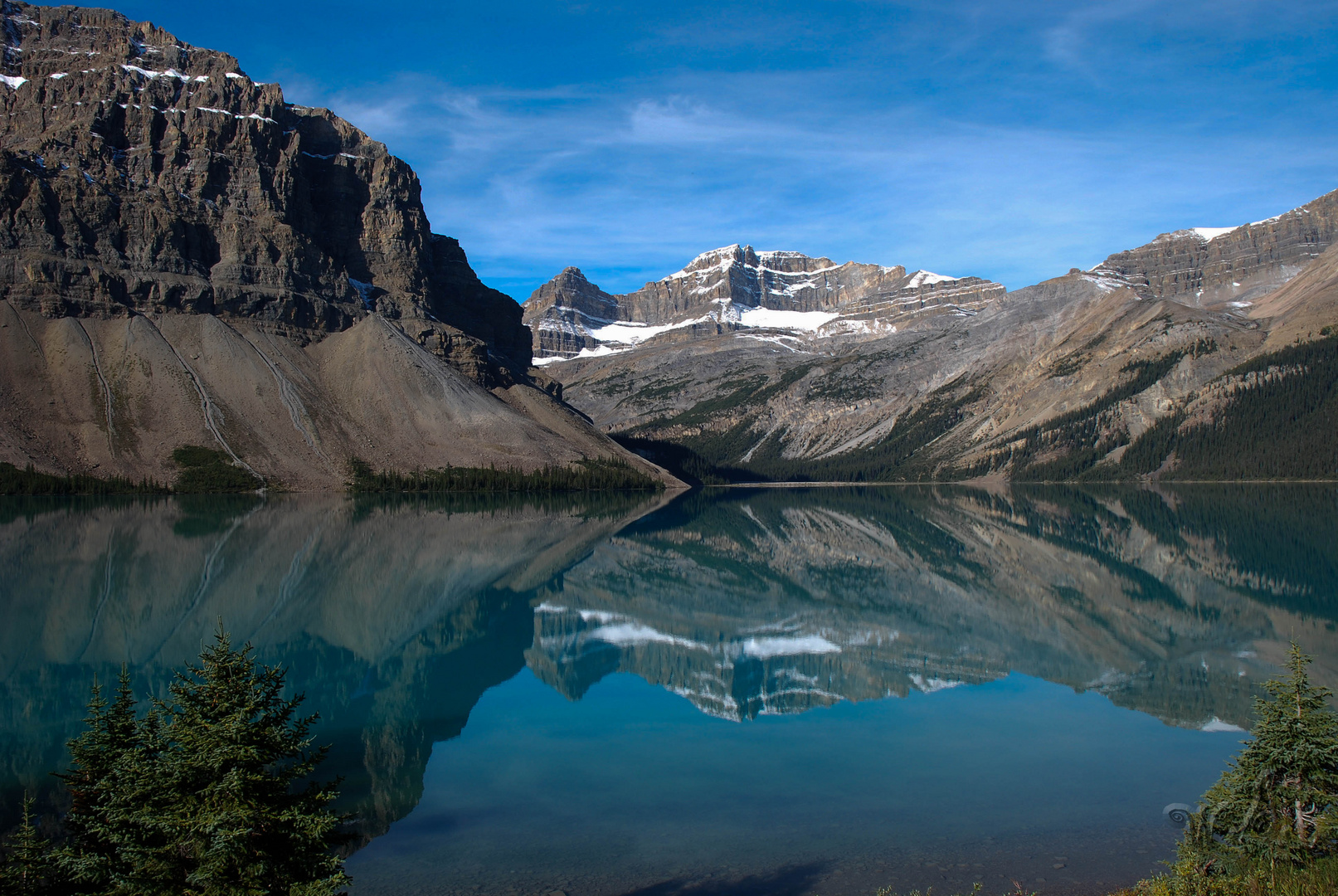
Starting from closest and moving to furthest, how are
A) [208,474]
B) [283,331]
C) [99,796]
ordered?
[99,796] → [208,474] → [283,331]

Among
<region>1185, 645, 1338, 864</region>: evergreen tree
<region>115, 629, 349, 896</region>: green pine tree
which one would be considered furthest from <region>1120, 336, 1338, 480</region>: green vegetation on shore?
<region>115, 629, 349, 896</region>: green pine tree

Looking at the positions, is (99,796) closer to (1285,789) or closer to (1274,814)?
(1274,814)

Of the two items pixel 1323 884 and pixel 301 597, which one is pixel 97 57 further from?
pixel 1323 884

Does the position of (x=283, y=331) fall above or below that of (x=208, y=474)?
above

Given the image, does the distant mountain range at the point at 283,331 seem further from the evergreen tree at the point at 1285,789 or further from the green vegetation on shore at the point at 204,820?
the evergreen tree at the point at 1285,789

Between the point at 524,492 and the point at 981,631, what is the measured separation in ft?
317

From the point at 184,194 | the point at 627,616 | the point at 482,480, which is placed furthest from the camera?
the point at 184,194

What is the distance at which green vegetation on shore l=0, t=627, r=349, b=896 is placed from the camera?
8102 mm

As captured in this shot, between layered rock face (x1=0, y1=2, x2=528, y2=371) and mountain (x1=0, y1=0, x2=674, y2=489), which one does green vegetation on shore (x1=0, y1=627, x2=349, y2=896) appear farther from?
layered rock face (x1=0, y1=2, x2=528, y2=371)

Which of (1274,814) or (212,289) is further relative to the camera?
(212,289)

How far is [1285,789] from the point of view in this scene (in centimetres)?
1045

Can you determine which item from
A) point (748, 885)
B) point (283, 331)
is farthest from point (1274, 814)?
point (283, 331)

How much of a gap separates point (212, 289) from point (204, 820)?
151 metres

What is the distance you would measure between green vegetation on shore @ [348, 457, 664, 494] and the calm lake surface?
61811 mm
